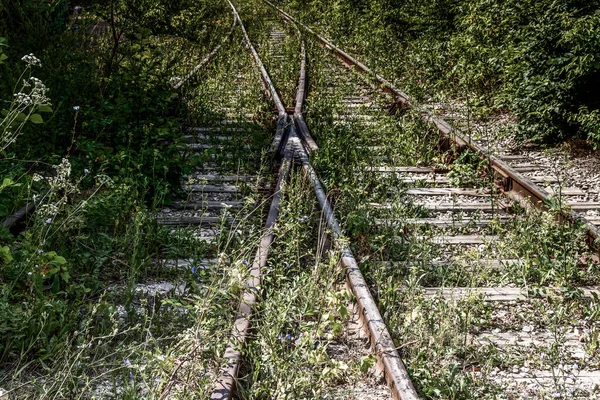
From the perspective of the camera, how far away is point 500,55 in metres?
9.41

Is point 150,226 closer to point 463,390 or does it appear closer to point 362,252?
point 362,252

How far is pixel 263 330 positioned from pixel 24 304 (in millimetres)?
1286

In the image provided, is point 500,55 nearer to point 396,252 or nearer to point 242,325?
point 396,252

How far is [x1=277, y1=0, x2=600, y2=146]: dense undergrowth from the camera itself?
7.86 meters

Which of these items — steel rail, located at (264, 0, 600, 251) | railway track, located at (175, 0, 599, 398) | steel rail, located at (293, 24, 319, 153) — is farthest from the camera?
steel rail, located at (293, 24, 319, 153)

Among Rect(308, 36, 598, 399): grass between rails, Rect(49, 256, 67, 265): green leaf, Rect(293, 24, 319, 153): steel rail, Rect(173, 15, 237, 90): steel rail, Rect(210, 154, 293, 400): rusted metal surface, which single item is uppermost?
Rect(173, 15, 237, 90): steel rail

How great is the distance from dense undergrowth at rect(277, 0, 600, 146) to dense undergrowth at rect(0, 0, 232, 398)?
13.2 feet

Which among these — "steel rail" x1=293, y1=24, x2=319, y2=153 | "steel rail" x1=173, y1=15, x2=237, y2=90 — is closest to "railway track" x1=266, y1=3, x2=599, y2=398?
"steel rail" x1=293, y1=24, x2=319, y2=153

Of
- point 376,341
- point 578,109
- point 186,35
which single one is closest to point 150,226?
point 376,341

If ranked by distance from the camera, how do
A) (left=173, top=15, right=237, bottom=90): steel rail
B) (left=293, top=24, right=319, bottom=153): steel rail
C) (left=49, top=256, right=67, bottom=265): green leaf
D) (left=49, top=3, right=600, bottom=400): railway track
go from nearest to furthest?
(left=49, top=3, right=600, bottom=400): railway track < (left=49, top=256, right=67, bottom=265): green leaf < (left=293, top=24, right=319, bottom=153): steel rail < (left=173, top=15, right=237, bottom=90): steel rail

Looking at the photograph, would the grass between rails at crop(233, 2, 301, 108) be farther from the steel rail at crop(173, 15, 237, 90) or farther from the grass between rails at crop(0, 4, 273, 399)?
the grass between rails at crop(0, 4, 273, 399)

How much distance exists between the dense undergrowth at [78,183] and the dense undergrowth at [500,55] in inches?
159

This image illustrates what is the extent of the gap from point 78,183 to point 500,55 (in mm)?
6481

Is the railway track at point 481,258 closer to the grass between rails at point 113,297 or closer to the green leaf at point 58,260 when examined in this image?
the grass between rails at point 113,297
